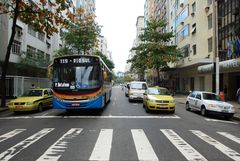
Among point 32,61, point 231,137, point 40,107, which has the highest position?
point 32,61

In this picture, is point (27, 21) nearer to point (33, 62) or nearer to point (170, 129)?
point (33, 62)

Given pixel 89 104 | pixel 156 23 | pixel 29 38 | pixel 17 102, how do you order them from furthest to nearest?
pixel 156 23 < pixel 29 38 < pixel 17 102 < pixel 89 104

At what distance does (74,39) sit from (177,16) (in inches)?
777

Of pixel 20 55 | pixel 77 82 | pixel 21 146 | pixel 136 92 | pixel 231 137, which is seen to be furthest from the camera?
pixel 20 55

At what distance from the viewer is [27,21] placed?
59.7 ft

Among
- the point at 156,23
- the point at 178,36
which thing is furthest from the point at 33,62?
the point at 178,36

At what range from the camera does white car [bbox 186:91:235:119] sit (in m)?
14.7

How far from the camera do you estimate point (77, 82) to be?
13727mm

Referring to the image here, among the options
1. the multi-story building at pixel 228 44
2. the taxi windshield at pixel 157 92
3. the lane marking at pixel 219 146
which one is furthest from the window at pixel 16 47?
the lane marking at pixel 219 146

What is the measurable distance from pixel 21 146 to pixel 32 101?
8.64 meters

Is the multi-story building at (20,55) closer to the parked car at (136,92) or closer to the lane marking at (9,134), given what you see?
the parked car at (136,92)

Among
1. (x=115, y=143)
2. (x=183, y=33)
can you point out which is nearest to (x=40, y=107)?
(x=115, y=143)

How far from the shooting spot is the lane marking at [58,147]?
6129mm

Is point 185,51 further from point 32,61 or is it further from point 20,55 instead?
point 20,55
